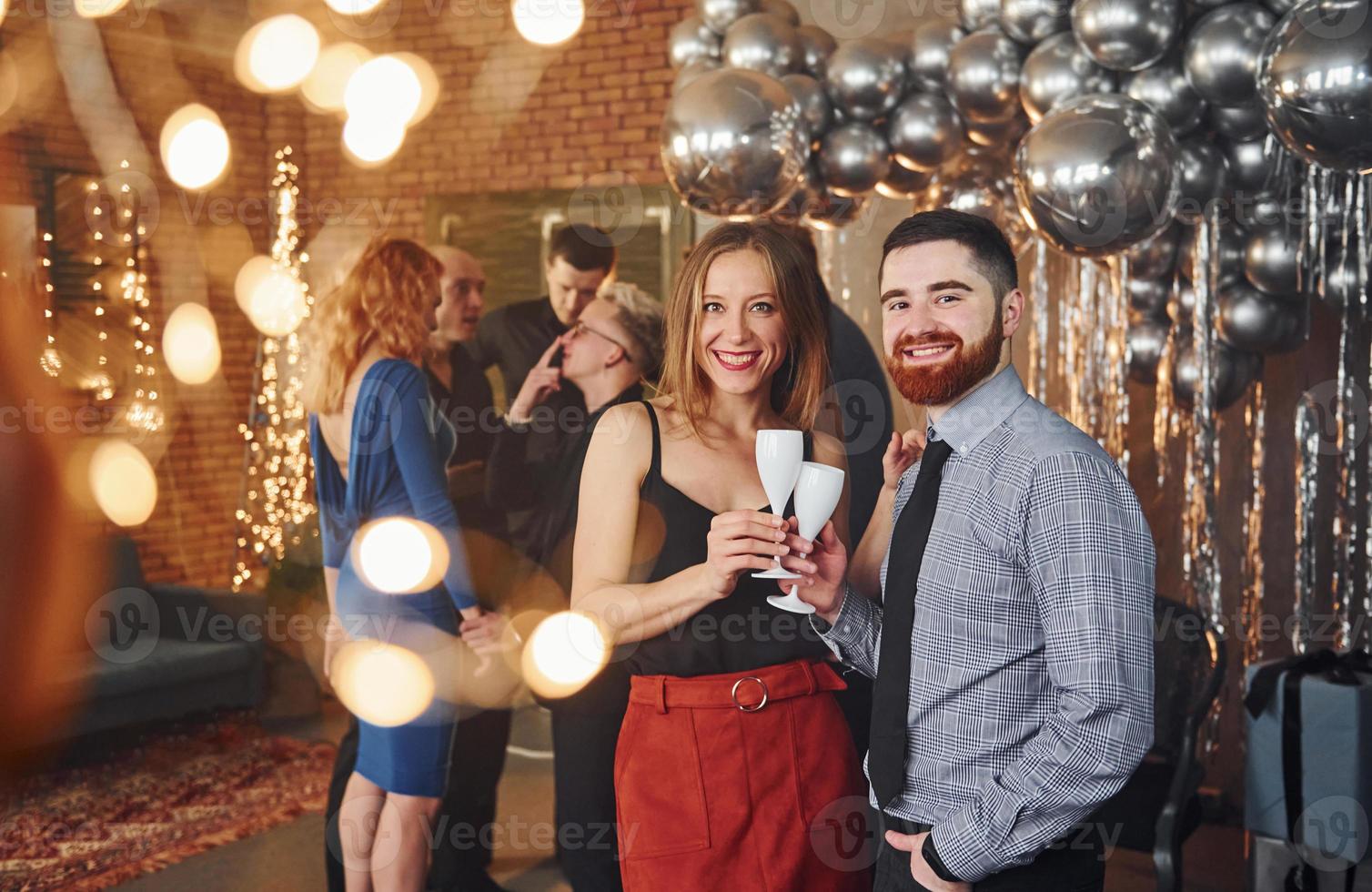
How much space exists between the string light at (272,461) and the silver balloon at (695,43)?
10.5 ft

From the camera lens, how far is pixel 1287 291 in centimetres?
260

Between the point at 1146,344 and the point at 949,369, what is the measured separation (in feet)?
6.32

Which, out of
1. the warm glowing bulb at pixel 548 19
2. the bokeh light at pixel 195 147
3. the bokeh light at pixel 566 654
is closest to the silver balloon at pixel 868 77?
the bokeh light at pixel 566 654

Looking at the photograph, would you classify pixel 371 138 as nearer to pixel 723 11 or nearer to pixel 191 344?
pixel 191 344

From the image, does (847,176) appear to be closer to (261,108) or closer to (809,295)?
(809,295)

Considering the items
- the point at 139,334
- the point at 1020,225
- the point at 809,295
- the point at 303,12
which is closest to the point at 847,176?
the point at 1020,225

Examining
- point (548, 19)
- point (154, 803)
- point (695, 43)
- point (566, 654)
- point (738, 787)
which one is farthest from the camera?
point (548, 19)

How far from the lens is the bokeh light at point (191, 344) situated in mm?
5543

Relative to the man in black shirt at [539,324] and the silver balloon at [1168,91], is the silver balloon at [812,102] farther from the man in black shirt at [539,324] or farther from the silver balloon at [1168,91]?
the man in black shirt at [539,324]

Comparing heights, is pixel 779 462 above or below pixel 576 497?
above

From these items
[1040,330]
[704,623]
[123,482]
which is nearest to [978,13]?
[1040,330]

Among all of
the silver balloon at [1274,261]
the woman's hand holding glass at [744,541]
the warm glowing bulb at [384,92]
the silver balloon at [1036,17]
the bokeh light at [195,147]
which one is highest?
the warm glowing bulb at [384,92]

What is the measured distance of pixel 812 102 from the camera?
287cm

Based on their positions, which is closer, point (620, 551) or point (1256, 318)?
point (620, 551)
